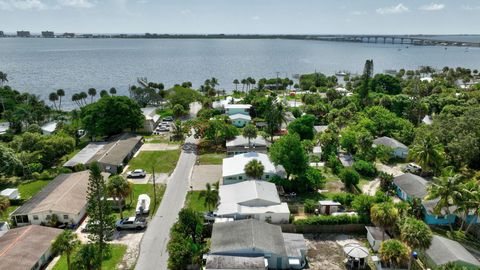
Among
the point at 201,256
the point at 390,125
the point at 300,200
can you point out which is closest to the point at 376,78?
the point at 390,125

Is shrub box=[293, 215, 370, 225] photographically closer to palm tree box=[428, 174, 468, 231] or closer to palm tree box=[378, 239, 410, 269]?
palm tree box=[378, 239, 410, 269]

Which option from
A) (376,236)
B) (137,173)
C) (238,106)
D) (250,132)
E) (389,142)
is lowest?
(137,173)

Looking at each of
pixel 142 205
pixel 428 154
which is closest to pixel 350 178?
pixel 428 154

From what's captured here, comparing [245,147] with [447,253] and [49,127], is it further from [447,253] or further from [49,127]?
[49,127]

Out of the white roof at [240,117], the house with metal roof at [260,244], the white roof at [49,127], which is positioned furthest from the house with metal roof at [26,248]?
the white roof at [240,117]

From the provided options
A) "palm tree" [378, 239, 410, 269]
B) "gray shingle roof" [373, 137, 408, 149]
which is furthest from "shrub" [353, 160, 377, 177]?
"palm tree" [378, 239, 410, 269]

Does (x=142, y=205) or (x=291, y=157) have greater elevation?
(x=291, y=157)
